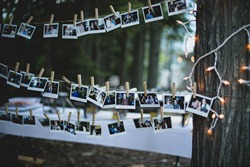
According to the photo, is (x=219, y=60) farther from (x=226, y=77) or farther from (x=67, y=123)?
(x=67, y=123)

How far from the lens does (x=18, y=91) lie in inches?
194

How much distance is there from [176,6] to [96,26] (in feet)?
2.91

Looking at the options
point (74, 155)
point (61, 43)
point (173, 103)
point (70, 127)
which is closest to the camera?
point (173, 103)

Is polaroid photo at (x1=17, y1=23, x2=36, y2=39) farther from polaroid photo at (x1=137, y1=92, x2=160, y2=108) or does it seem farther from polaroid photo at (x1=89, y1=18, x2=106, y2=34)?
polaroid photo at (x1=137, y1=92, x2=160, y2=108)

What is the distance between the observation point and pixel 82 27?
2.91 meters

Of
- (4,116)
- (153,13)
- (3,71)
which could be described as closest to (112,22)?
(153,13)

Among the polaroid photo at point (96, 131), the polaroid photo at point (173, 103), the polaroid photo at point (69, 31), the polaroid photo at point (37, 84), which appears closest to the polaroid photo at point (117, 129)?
the polaroid photo at point (96, 131)

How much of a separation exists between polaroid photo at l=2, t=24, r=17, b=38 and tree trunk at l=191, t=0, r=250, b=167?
7.33ft

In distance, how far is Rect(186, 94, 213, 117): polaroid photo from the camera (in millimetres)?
2293

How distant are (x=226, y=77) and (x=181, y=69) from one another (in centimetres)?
2789

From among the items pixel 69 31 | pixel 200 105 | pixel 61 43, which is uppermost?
pixel 61 43

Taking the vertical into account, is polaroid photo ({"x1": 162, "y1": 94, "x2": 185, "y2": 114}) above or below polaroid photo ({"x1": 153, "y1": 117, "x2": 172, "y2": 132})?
above

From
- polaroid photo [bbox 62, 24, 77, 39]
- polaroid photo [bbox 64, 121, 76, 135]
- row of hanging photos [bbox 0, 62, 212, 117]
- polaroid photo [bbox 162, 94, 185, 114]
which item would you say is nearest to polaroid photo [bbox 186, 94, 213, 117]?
row of hanging photos [bbox 0, 62, 212, 117]

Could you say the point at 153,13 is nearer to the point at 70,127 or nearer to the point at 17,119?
the point at 70,127
